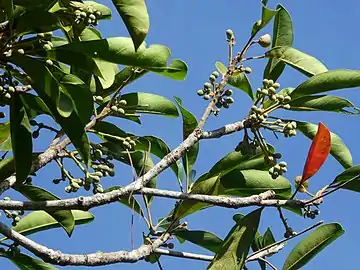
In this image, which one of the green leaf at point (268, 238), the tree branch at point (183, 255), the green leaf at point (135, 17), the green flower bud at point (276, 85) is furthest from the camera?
the green leaf at point (268, 238)

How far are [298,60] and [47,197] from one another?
1.15 meters

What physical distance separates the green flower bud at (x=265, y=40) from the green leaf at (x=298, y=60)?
58 mm

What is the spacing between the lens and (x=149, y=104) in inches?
127

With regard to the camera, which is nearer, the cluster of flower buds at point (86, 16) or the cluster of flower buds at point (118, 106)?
the cluster of flower buds at point (86, 16)

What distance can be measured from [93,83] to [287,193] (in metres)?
0.93

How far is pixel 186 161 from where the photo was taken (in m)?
3.31

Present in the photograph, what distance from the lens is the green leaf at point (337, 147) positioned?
310 cm

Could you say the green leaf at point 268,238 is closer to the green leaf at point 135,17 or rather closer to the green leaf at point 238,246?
the green leaf at point 238,246

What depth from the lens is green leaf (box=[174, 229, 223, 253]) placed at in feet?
10.7

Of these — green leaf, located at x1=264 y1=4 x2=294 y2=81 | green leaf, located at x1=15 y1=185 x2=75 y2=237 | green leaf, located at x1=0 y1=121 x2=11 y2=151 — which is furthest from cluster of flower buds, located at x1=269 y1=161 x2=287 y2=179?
green leaf, located at x1=0 y1=121 x2=11 y2=151

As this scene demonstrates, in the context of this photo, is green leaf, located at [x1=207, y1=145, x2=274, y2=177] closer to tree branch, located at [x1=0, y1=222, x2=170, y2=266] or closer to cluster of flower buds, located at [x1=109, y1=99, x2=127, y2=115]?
cluster of flower buds, located at [x1=109, y1=99, x2=127, y2=115]

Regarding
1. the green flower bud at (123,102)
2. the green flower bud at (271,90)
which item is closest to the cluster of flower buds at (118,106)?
the green flower bud at (123,102)

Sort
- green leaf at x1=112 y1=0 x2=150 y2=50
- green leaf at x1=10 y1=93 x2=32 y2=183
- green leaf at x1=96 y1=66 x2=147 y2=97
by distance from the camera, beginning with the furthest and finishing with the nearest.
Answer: green leaf at x1=96 y1=66 x2=147 y2=97 < green leaf at x1=10 y1=93 x2=32 y2=183 < green leaf at x1=112 y1=0 x2=150 y2=50

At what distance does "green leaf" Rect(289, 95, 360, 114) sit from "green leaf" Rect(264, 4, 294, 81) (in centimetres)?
18
